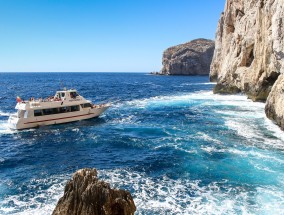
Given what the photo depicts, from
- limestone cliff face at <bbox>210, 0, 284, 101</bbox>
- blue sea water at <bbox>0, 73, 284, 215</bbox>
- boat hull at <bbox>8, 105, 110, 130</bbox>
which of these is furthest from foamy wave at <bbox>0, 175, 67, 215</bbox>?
limestone cliff face at <bbox>210, 0, 284, 101</bbox>

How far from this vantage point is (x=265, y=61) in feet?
176

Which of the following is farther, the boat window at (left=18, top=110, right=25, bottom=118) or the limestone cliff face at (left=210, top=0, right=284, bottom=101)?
the limestone cliff face at (left=210, top=0, right=284, bottom=101)

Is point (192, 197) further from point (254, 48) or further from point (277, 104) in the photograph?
point (254, 48)

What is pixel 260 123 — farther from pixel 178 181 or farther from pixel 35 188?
pixel 35 188

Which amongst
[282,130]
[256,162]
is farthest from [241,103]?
[256,162]

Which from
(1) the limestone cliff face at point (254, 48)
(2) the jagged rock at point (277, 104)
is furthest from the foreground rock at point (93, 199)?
(1) the limestone cliff face at point (254, 48)

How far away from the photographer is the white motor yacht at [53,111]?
4416cm

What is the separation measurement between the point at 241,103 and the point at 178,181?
41021mm

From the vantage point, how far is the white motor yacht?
145 ft

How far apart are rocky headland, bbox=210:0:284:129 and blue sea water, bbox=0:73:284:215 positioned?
5.94 meters

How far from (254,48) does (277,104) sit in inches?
1000

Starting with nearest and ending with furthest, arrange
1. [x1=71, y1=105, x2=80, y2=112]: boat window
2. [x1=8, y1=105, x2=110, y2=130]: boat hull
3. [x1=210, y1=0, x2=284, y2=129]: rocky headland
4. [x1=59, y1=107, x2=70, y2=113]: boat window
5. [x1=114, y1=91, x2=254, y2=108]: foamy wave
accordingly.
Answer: [x1=210, y1=0, x2=284, y2=129]: rocky headland, [x1=8, y1=105, x2=110, y2=130]: boat hull, [x1=59, y1=107, x2=70, y2=113]: boat window, [x1=71, y1=105, x2=80, y2=112]: boat window, [x1=114, y1=91, x2=254, y2=108]: foamy wave

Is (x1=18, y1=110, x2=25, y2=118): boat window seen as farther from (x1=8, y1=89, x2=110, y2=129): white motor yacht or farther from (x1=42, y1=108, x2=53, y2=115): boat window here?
(x1=42, y1=108, x2=53, y2=115): boat window

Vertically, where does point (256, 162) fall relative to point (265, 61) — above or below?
below
